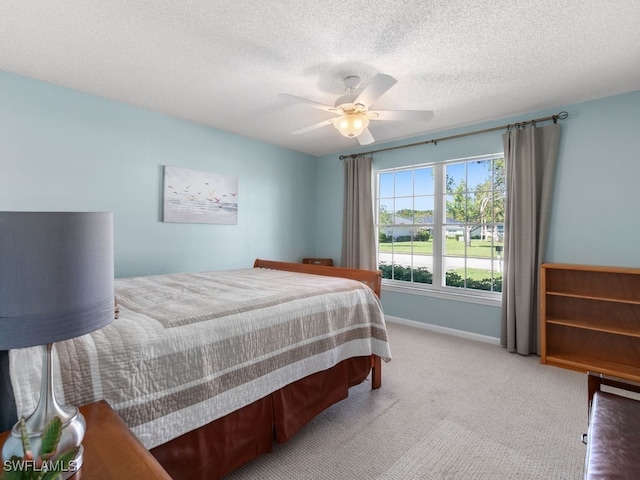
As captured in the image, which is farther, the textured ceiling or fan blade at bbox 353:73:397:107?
fan blade at bbox 353:73:397:107

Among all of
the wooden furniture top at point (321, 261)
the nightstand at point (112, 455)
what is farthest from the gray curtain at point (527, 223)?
the nightstand at point (112, 455)

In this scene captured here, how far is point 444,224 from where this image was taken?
399cm

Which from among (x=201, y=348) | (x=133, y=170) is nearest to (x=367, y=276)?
(x=201, y=348)

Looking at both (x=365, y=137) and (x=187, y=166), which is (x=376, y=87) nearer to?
A: (x=365, y=137)

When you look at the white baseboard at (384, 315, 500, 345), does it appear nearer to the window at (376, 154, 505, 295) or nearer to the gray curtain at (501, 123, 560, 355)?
the gray curtain at (501, 123, 560, 355)

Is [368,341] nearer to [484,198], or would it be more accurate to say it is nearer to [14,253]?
[14,253]

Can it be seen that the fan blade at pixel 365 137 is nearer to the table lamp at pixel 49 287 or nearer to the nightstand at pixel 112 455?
the table lamp at pixel 49 287

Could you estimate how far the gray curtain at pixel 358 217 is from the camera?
4480mm

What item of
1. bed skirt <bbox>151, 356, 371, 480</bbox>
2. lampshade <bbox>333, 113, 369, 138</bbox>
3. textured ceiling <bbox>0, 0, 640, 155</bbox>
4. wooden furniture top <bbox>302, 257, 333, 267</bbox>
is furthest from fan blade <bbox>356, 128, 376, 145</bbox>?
wooden furniture top <bbox>302, 257, 333, 267</bbox>

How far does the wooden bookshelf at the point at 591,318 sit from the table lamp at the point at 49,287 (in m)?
3.47

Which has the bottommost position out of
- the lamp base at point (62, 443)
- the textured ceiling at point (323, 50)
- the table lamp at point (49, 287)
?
the lamp base at point (62, 443)

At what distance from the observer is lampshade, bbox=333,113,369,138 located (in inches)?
97.8

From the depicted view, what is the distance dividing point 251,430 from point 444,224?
327 centimetres

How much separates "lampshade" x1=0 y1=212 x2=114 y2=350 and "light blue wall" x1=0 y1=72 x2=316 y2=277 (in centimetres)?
270
